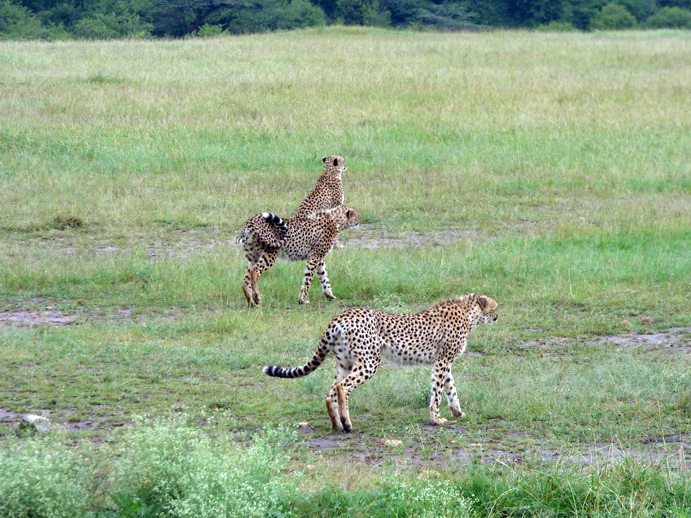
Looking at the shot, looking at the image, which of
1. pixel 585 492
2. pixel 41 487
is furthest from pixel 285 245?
pixel 41 487

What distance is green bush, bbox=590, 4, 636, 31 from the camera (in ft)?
170

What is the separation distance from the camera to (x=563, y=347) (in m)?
9.44

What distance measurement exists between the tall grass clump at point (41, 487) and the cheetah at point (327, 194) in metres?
7.18

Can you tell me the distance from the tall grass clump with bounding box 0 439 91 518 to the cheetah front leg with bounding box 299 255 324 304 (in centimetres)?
576

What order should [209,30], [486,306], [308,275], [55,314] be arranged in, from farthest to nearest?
[209,30] < [308,275] < [55,314] < [486,306]

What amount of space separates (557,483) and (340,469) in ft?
4.29

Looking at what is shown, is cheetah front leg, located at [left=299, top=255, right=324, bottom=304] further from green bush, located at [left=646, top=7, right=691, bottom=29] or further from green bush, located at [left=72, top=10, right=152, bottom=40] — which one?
green bush, located at [left=646, top=7, right=691, bottom=29]

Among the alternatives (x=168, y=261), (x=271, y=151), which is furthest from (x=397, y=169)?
(x=168, y=261)

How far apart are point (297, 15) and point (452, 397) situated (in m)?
42.4

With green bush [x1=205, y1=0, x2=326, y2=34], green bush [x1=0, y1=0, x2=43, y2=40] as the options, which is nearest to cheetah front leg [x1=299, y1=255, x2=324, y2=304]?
green bush [x1=0, y1=0, x2=43, y2=40]

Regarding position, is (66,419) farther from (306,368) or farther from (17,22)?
(17,22)

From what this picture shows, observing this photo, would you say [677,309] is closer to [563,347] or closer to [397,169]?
[563,347]

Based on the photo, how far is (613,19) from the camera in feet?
171

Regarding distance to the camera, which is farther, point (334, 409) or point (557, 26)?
point (557, 26)
